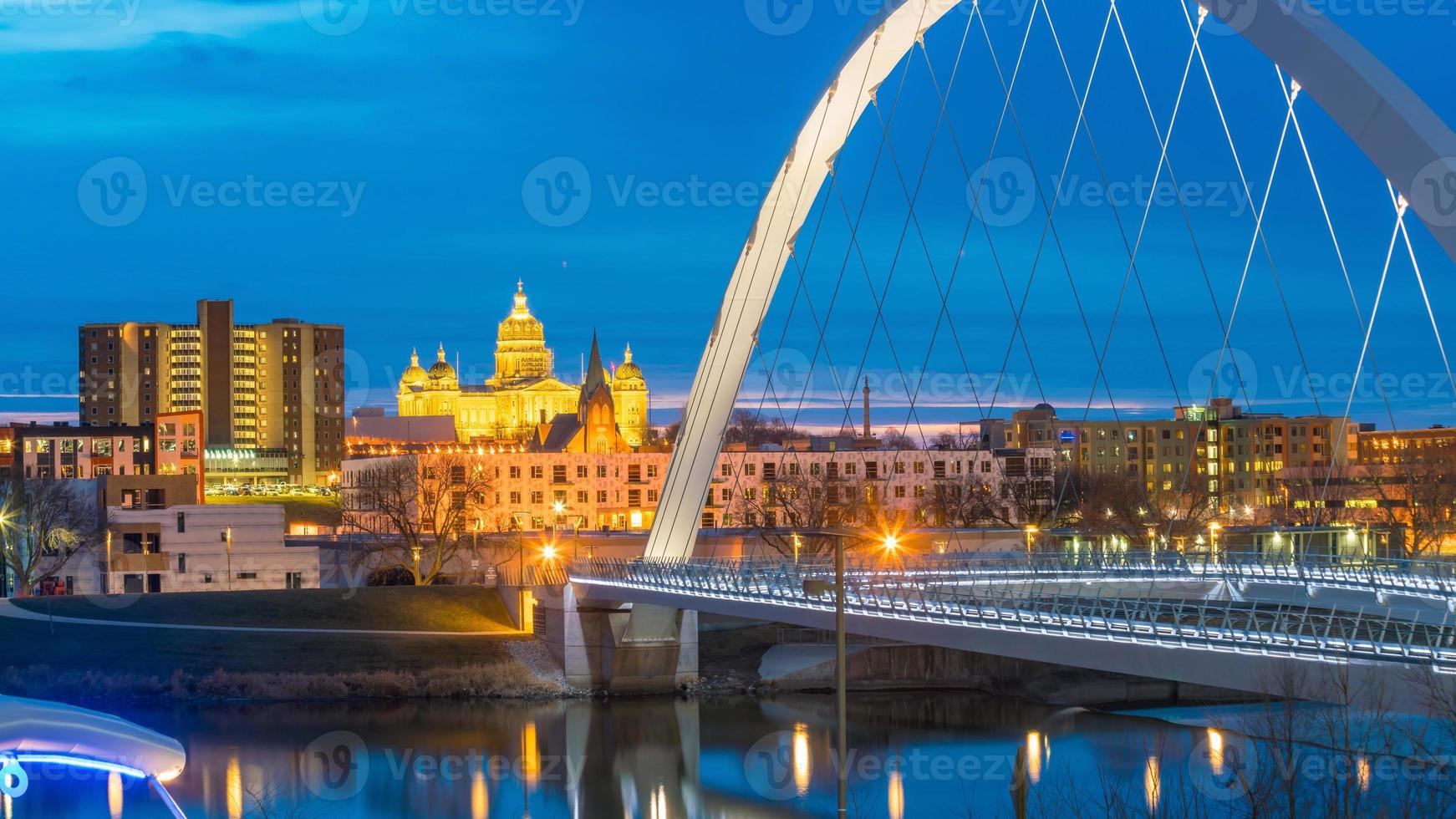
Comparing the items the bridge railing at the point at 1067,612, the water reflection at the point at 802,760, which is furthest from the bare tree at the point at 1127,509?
the bridge railing at the point at 1067,612

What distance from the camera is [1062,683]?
52.2 metres

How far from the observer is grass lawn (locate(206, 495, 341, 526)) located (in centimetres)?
12605

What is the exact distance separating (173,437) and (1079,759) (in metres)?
85.6

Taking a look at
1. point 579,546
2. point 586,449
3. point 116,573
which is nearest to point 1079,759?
point 579,546

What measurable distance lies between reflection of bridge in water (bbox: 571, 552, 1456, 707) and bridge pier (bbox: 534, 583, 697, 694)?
78 cm

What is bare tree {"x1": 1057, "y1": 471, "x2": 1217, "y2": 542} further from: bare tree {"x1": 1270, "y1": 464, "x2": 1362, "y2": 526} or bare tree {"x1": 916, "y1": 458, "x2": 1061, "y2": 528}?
bare tree {"x1": 1270, "y1": 464, "x2": 1362, "y2": 526}

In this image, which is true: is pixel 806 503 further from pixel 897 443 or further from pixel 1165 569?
pixel 1165 569

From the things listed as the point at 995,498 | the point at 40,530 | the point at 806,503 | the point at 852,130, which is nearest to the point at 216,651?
the point at 40,530

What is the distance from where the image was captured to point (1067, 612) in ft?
127

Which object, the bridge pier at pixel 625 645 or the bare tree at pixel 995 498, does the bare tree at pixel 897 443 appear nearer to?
the bare tree at pixel 995 498

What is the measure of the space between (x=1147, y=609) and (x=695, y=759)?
1927 cm

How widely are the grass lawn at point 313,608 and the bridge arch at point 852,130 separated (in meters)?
10.8

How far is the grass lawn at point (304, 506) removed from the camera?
12605 cm

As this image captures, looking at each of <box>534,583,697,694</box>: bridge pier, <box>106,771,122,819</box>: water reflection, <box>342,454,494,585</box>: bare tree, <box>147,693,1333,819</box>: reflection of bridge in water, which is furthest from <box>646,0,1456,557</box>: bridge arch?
<box>342,454,494,585</box>: bare tree
